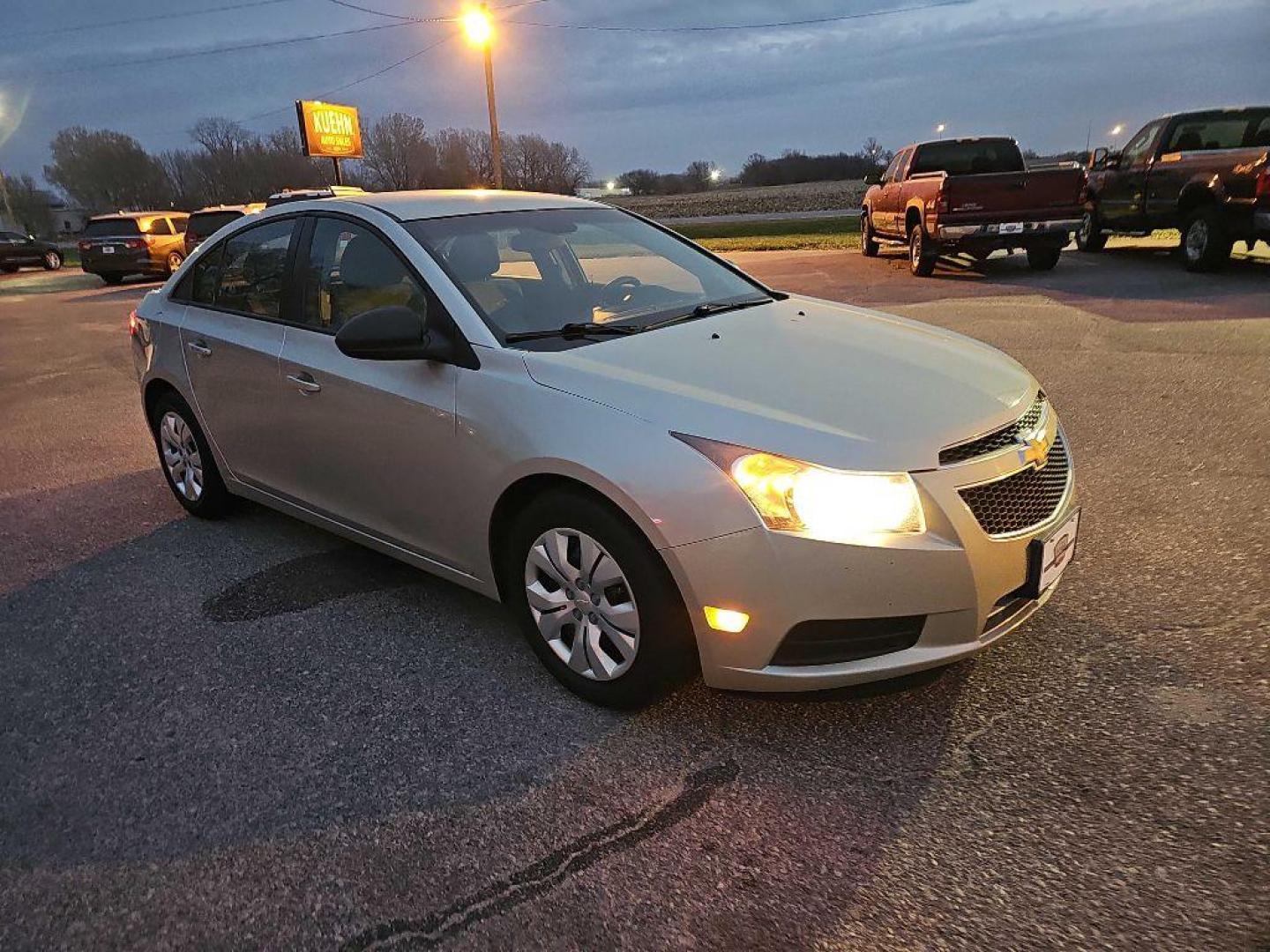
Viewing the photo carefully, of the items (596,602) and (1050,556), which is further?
(596,602)

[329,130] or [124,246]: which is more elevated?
[329,130]

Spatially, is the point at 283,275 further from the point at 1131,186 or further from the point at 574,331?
the point at 1131,186

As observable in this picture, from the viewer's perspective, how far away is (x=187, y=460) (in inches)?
197

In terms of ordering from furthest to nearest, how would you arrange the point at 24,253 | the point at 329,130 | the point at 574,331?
the point at 329,130
the point at 24,253
the point at 574,331

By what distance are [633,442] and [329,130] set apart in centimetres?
4435

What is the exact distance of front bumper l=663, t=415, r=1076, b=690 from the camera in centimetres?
254

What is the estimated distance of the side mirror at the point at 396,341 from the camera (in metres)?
3.20

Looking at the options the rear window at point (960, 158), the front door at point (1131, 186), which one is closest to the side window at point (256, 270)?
the rear window at point (960, 158)

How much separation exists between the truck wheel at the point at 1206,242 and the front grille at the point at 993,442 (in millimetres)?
11720

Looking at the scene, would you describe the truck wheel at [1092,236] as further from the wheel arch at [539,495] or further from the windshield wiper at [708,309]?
the wheel arch at [539,495]

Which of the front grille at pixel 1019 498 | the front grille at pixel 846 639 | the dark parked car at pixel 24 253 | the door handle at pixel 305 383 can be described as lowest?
the front grille at pixel 846 639

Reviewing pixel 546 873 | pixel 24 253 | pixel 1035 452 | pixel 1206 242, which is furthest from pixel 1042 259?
pixel 24 253

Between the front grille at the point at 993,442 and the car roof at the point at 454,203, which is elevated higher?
the car roof at the point at 454,203

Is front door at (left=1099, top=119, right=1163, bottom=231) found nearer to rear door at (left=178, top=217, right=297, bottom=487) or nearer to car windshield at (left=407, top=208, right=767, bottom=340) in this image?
car windshield at (left=407, top=208, right=767, bottom=340)
